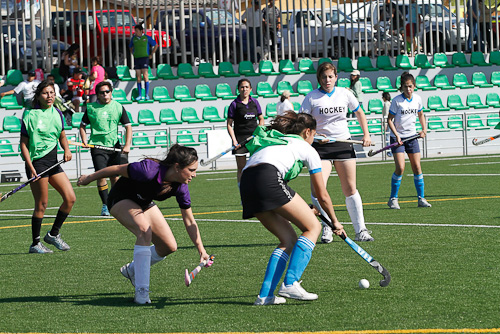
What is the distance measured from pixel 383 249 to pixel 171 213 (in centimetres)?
527

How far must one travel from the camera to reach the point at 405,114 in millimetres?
12938

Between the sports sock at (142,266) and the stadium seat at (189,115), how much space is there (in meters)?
18.9

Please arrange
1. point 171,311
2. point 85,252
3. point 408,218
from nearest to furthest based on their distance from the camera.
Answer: point 171,311 < point 85,252 < point 408,218

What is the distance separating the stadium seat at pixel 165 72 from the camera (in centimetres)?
2694

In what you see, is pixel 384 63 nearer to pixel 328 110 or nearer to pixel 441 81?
pixel 441 81

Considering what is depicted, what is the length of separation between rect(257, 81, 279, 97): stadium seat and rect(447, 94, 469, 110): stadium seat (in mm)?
5574

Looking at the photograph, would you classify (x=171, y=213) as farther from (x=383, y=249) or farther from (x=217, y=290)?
(x=217, y=290)

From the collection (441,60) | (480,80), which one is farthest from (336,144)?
(441,60)

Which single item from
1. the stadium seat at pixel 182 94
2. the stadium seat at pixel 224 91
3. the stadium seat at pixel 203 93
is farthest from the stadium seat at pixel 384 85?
the stadium seat at pixel 182 94

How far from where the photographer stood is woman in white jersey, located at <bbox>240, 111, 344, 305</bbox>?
6.27 meters

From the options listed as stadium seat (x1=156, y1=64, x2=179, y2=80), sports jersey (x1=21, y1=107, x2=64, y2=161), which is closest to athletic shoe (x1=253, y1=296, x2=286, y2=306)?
sports jersey (x1=21, y1=107, x2=64, y2=161)

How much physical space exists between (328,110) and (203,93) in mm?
17447

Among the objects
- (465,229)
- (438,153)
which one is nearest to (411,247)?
(465,229)

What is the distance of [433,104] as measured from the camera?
27.6m
